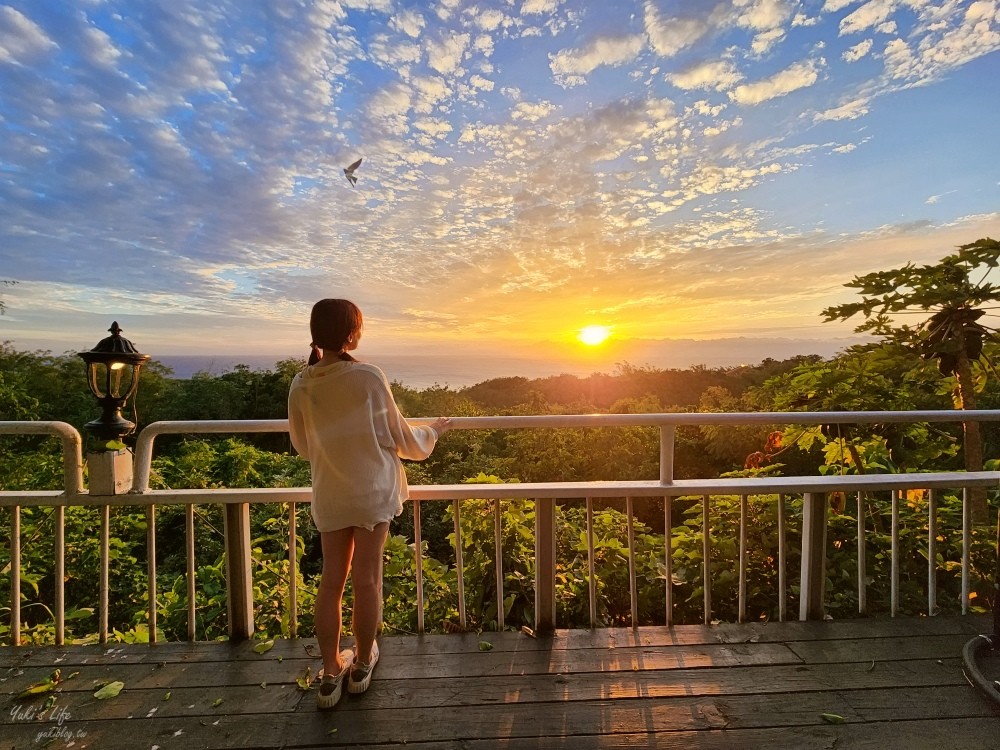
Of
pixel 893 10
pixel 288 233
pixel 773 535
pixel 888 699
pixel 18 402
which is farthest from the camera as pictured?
pixel 18 402

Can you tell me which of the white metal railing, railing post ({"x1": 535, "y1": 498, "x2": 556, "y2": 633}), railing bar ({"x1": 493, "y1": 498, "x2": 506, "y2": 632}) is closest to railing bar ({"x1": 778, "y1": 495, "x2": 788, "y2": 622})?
the white metal railing

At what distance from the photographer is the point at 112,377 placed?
1970 mm

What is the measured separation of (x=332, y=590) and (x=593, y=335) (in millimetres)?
5298

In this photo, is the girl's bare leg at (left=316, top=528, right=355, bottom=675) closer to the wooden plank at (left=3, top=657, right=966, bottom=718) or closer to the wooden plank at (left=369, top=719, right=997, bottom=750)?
the wooden plank at (left=3, top=657, right=966, bottom=718)

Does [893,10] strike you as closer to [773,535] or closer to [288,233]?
[773,535]

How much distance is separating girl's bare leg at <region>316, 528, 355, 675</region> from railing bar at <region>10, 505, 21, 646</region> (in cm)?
138

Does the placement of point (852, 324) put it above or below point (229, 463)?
above

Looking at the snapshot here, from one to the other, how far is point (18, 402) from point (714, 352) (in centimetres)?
1008

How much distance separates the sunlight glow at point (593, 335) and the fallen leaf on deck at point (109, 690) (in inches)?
217

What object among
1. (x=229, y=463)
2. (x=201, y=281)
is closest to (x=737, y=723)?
(x=229, y=463)

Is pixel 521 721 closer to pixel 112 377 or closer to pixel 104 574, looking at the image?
pixel 104 574

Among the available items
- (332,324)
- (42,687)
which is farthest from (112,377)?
(332,324)

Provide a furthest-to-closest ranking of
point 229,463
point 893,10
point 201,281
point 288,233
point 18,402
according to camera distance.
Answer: point 201,281
point 18,402
point 229,463
point 288,233
point 893,10

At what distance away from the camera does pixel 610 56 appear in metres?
3.38
